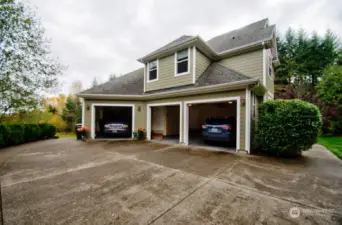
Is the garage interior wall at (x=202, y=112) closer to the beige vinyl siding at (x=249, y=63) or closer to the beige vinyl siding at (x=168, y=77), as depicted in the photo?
the beige vinyl siding at (x=249, y=63)

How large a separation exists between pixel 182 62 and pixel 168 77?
47.5 inches

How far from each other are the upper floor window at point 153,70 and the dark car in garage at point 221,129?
4669mm

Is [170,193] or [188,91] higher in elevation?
[188,91]

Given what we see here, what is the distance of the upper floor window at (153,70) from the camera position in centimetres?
880

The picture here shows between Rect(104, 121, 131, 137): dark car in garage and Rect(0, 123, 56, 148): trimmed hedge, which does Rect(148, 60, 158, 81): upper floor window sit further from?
Rect(0, 123, 56, 148): trimmed hedge

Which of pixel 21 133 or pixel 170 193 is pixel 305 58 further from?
pixel 21 133

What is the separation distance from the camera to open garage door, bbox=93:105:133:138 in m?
8.79

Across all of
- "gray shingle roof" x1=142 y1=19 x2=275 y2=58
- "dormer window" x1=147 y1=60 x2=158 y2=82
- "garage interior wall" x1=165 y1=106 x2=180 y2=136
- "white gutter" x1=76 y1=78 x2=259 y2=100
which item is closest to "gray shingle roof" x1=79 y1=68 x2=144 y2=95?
"white gutter" x1=76 y1=78 x2=259 y2=100

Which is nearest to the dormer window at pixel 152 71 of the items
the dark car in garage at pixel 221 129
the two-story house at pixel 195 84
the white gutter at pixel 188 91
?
the two-story house at pixel 195 84

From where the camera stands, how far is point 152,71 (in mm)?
9047

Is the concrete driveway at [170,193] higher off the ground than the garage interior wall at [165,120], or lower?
lower

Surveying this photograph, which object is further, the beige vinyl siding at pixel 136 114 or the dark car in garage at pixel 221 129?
the beige vinyl siding at pixel 136 114

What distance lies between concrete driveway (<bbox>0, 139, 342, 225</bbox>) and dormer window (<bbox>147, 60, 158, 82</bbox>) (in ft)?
20.3

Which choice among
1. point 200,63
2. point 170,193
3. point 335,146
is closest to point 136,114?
point 200,63
